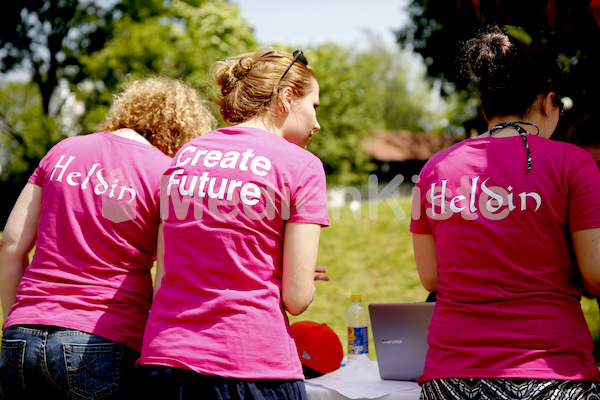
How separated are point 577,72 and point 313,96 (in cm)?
423

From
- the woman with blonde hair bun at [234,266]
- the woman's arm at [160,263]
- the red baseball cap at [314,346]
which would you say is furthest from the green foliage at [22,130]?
the woman with blonde hair bun at [234,266]

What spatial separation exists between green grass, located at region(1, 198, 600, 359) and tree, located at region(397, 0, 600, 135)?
215cm

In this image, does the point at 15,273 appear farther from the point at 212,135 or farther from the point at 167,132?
the point at 212,135

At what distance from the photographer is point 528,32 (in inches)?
186

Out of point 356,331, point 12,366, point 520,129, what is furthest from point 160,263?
point 356,331

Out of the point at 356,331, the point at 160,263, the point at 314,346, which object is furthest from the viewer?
the point at 356,331

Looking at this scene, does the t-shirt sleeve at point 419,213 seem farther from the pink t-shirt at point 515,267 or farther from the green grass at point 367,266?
the green grass at point 367,266

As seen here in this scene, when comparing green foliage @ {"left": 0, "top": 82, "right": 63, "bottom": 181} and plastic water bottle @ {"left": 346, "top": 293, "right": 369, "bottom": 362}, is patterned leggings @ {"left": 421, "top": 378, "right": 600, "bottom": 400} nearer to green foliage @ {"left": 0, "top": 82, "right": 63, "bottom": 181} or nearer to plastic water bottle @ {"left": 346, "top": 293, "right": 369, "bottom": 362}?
plastic water bottle @ {"left": 346, "top": 293, "right": 369, "bottom": 362}

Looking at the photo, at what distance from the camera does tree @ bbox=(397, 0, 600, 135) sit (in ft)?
8.95

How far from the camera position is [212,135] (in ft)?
5.37

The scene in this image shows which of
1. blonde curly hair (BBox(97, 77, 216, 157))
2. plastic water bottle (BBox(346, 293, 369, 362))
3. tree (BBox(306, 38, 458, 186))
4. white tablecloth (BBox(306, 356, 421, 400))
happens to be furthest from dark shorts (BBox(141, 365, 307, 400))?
tree (BBox(306, 38, 458, 186))

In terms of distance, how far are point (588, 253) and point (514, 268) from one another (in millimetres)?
183

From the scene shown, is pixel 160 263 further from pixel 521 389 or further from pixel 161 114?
pixel 521 389

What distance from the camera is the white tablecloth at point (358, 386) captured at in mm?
2070
